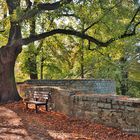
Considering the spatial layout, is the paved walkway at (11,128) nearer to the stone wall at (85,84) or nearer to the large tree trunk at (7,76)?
the large tree trunk at (7,76)

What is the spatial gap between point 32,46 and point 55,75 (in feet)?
14.5

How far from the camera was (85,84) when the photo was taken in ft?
72.8

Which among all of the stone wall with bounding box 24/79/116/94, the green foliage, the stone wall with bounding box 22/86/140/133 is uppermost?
the green foliage

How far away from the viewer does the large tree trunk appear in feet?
58.1

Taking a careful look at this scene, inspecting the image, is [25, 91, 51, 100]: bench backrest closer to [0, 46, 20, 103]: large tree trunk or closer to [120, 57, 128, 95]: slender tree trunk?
[0, 46, 20, 103]: large tree trunk

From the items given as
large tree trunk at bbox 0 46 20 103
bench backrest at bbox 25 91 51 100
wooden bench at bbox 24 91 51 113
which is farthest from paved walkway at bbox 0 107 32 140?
large tree trunk at bbox 0 46 20 103

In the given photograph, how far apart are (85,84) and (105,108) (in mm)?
11122

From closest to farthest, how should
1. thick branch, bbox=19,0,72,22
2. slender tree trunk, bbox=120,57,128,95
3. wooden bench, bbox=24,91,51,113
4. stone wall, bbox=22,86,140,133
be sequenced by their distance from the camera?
stone wall, bbox=22,86,140,133 < wooden bench, bbox=24,91,51,113 < thick branch, bbox=19,0,72,22 < slender tree trunk, bbox=120,57,128,95

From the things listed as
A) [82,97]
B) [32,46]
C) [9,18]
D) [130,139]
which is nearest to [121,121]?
[130,139]

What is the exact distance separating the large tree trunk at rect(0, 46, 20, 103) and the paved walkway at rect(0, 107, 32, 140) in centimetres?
422

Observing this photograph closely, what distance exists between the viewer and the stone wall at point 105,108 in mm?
10156

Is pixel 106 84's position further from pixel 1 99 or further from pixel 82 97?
pixel 82 97

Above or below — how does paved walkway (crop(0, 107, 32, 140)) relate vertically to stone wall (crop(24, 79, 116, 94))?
below

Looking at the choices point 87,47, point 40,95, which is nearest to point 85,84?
point 87,47
